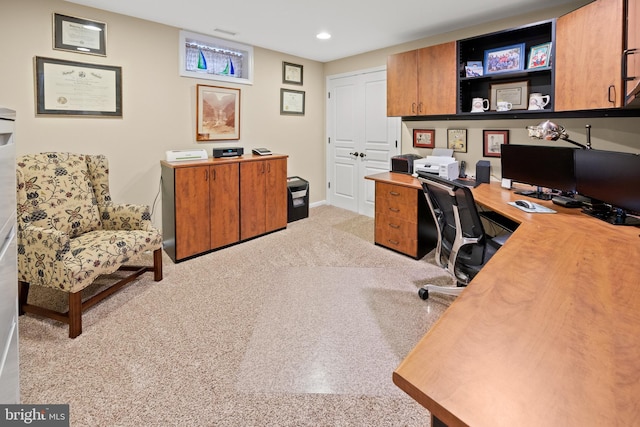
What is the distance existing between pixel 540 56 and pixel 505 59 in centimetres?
34

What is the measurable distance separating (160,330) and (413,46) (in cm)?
405

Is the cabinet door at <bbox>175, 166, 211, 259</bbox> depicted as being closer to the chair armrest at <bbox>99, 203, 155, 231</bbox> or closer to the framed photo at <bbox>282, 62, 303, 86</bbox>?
the chair armrest at <bbox>99, 203, 155, 231</bbox>

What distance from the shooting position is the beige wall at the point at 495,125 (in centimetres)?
280

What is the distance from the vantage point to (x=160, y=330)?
2.28 m

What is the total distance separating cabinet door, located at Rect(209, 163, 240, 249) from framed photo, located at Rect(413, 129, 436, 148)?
2.19 m

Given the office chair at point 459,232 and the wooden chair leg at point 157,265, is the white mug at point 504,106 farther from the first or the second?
the wooden chair leg at point 157,265

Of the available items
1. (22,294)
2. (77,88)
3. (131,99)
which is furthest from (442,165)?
(22,294)

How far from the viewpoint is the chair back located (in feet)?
6.89

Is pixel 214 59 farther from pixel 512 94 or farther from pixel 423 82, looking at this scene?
pixel 512 94

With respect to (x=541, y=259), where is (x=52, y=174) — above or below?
above

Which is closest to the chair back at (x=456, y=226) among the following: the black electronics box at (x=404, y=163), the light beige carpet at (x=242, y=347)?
the light beige carpet at (x=242, y=347)

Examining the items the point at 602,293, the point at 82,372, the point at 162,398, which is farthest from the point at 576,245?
the point at 82,372

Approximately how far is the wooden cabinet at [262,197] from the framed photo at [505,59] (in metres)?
2.46

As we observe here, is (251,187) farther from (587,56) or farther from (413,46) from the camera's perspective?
(587,56)
